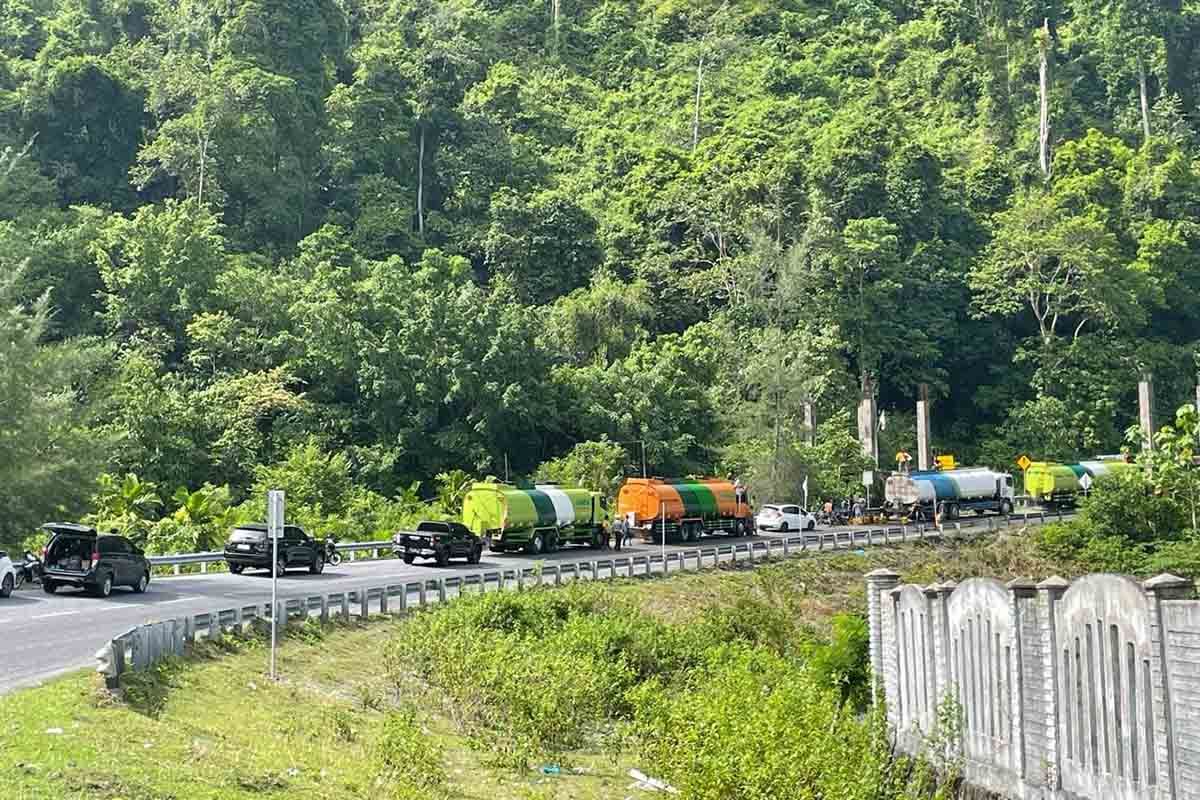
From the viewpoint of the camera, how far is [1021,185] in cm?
10575

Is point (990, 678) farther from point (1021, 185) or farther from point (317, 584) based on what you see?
point (1021, 185)

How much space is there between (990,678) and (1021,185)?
94.0 m

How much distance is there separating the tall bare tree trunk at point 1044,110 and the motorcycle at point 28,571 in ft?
278

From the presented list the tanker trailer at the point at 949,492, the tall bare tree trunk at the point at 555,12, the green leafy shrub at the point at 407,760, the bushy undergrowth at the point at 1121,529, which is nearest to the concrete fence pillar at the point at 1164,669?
the green leafy shrub at the point at 407,760

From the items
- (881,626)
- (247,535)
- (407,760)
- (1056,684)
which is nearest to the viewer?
(1056,684)

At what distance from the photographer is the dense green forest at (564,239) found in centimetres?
7231

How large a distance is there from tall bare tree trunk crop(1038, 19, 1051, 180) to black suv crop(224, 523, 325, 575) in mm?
75793

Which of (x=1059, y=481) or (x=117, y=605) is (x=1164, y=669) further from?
(x=1059, y=481)

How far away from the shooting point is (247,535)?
4291 cm

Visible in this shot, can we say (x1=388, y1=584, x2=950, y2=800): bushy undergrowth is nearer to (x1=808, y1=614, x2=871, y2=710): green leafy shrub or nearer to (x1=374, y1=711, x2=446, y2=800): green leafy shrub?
(x1=808, y1=614, x2=871, y2=710): green leafy shrub

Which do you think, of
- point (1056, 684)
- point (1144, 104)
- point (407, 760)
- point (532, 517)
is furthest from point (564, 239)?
point (1056, 684)

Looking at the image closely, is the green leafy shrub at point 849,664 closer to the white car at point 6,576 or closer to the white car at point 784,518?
the white car at point 6,576

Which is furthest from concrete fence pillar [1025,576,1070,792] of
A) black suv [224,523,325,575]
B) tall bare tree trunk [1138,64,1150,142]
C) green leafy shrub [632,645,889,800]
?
tall bare tree trunk [1138,64,1150,142]

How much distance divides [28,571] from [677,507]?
101ft
